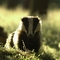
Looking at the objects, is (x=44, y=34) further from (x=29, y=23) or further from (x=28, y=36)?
(x=28, y=36)

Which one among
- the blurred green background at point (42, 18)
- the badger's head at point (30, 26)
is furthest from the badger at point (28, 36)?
the blurred green background at point (42, 18)

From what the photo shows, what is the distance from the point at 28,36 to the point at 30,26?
Answer: 12.0 inches

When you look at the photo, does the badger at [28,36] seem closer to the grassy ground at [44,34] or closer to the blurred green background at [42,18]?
the grassy ground at [44,34]

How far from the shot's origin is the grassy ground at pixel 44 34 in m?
9.93

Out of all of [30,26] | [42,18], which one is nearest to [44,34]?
[42,18]

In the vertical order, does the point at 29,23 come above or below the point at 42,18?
above

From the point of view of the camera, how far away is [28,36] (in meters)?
10.8

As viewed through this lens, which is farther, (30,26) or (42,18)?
(42,18)

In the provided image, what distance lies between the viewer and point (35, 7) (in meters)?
23.2

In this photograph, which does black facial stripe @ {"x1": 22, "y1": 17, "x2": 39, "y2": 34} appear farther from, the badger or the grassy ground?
the grassy ground

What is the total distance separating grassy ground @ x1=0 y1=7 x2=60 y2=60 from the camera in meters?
9.93

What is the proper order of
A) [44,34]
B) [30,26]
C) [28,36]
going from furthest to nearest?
[44,34] < [30,26] < [28,36]

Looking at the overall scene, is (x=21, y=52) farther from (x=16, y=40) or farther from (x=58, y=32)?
(x=58, y=32)

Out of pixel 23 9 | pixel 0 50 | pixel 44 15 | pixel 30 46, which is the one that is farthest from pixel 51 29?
pixel 0 50
